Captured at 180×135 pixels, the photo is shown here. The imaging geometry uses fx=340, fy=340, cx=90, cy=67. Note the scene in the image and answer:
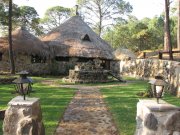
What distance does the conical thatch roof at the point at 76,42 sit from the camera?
98.0 feet

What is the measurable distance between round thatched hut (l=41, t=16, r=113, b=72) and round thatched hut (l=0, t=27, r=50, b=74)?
107 centimetres

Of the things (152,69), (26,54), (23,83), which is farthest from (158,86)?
(26,54)

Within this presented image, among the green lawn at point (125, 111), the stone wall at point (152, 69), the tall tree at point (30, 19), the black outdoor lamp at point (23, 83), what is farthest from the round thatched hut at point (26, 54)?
the black outdoor lamp at point (23, 83)

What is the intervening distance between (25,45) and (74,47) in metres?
4.31

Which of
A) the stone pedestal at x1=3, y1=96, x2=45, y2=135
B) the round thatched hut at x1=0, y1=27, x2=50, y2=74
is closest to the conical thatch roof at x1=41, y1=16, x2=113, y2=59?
the round thatched hut at x1=0, y1=27, x2=50, y2=74

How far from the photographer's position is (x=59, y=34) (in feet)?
106

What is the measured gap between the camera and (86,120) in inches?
360

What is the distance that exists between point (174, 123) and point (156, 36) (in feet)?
159

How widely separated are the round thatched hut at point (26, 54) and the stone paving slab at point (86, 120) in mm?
17155

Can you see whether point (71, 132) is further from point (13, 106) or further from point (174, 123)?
point (174, 123)

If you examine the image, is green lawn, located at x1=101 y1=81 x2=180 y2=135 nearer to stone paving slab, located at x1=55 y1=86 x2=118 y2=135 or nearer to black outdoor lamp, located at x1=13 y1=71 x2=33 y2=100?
stone paving slab, located at x1=55 y1=86 x2=118 y2=135

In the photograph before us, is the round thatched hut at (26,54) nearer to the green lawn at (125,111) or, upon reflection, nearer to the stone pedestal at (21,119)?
the green lawn at (125,111)

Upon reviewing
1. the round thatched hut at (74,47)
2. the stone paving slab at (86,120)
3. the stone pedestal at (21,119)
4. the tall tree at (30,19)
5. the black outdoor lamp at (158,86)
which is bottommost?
the stone paving slab at (86,120)

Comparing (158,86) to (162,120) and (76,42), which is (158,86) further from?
(76,42)
